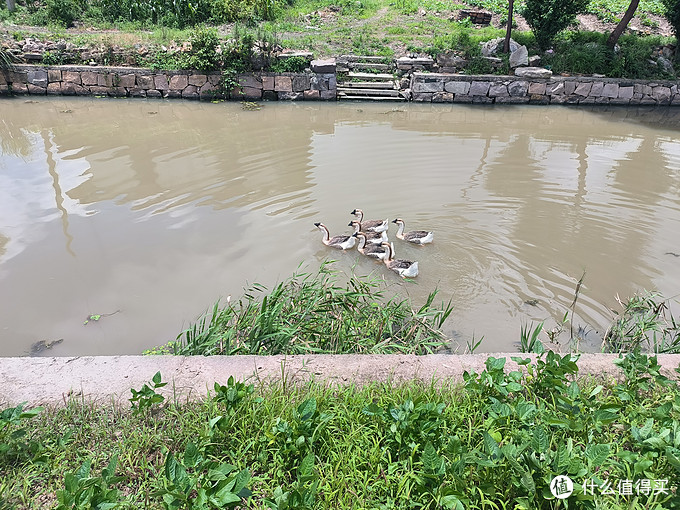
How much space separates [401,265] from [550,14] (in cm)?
1241

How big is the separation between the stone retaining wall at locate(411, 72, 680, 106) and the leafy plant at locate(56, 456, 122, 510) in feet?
44.7

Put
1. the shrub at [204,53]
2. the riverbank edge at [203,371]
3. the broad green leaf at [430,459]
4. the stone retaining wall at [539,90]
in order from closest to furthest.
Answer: the broad green leaf at [430,459], the riverbank edge at [203,371], the shrub at [204,53], the stone retaining wall at [539,90]

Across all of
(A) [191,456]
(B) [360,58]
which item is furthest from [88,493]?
(B) [360,58]

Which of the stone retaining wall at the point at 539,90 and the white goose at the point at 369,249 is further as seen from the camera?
the stone retaining wall at the point at 539,90

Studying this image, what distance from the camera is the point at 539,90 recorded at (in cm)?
1413

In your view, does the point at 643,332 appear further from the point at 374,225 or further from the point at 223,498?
the point at 223,498

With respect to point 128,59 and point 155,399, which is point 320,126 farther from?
point 155,399

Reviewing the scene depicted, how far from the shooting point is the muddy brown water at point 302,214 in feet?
15.8

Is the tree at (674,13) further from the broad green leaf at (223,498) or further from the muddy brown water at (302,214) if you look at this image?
the broad green leaf at (223,498)

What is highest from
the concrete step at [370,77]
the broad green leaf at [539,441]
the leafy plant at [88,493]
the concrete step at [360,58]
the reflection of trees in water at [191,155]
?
the concrete step at [360,58]

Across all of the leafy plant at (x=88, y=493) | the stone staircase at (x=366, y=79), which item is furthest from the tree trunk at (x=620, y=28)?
the leafy plant at (x=88, y=493)

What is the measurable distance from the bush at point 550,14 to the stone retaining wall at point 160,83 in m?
6.40

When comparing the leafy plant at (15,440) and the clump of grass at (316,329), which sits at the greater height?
the leafy plant at (15,440)

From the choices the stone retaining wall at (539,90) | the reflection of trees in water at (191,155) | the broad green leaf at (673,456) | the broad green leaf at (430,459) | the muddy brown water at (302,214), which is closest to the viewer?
the broad green leaf at (673,456)
